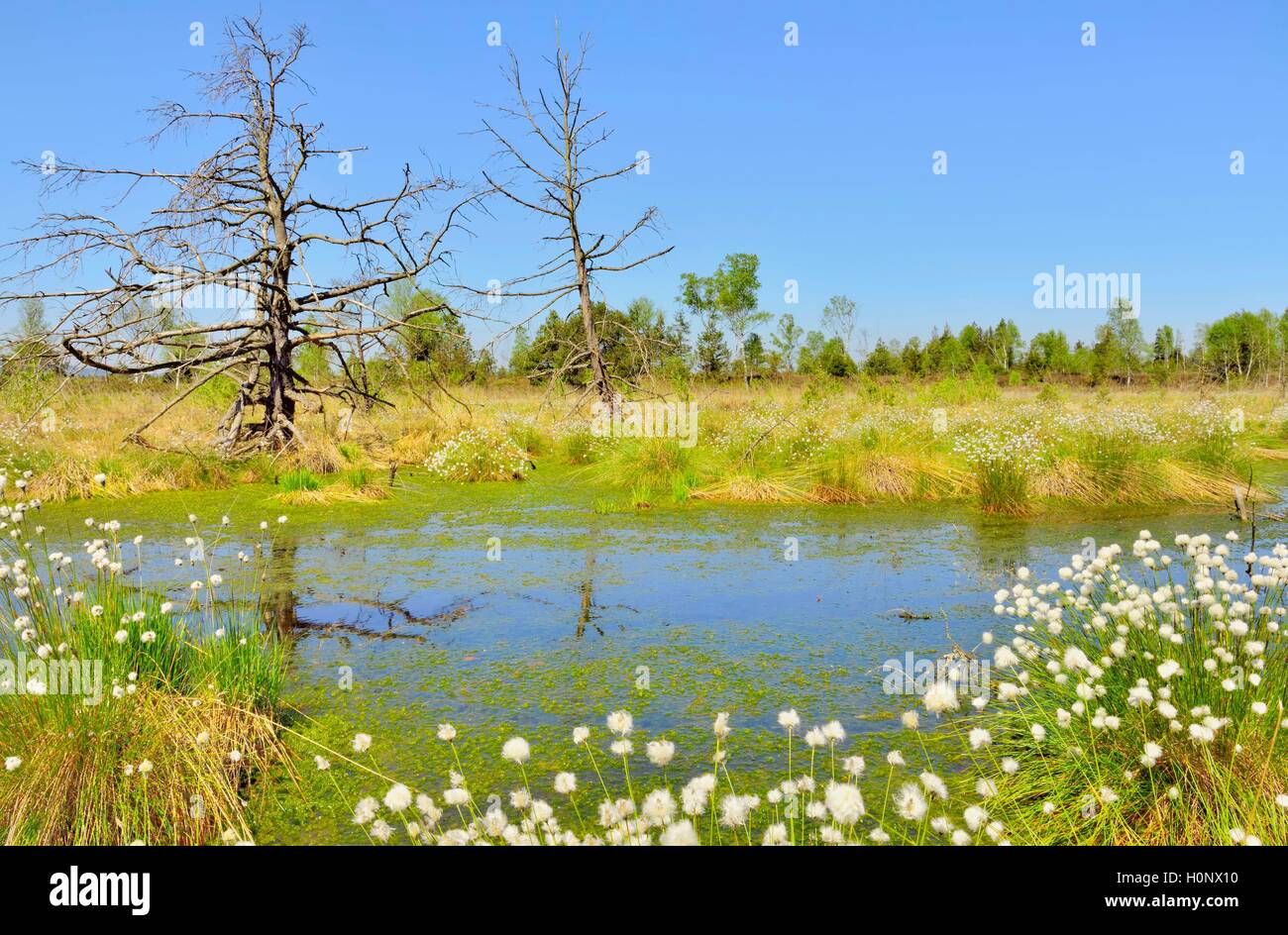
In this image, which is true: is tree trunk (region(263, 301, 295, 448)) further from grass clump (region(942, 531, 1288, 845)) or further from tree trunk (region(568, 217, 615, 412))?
grass clump (region(942, 531, 1288, 845))

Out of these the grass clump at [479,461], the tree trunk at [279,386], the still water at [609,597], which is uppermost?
the tree trunk at [279,386]

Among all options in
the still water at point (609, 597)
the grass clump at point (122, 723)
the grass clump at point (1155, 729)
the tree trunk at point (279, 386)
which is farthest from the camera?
the tree trunk at point (279, 386)

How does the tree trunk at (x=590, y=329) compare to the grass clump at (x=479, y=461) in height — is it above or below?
above

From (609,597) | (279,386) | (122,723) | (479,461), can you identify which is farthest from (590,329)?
(122,723)

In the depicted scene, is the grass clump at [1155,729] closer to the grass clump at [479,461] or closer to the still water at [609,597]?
the still water at [609,597]

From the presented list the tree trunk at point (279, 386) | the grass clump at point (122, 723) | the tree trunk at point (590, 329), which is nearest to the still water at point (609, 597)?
the grass clump at point (122, 723)

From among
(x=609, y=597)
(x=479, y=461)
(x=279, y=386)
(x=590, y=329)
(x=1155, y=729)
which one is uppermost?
(x=590, y=329)

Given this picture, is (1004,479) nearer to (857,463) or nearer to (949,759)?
(857,463)

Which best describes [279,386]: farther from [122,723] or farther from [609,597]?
[122,723]

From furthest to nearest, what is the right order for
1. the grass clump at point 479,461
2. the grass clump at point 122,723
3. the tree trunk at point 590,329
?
the tree trunk at point 590,329
the grass clump at point 479,461
the grass clump at point 122,723

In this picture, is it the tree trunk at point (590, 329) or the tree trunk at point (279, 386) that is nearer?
the tree trunk at point (279, 386)

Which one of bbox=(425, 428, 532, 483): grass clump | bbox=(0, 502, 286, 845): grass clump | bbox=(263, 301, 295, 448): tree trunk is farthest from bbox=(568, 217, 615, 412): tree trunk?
bbox=(0, 502, 286, 845): grass clump
